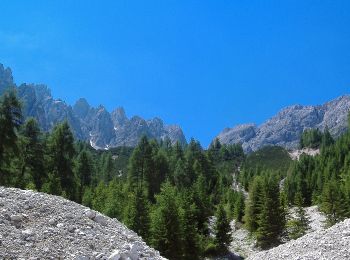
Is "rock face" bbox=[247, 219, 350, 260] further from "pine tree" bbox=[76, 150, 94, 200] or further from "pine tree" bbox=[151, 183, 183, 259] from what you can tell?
"pine tree" bbox=[76, 150, 94, 200]

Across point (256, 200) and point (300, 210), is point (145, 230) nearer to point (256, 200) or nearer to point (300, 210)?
point (300, 210)

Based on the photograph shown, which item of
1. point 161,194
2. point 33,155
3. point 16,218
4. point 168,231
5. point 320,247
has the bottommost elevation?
point 320,247

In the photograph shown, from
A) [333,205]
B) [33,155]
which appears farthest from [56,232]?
[333,205]

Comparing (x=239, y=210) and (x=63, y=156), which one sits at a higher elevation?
(x=63, y=156)

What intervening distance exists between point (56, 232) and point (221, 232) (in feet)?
132

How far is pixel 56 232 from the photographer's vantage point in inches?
742

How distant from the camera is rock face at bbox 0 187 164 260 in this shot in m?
17.1

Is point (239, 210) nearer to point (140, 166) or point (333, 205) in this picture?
point (140, 166)

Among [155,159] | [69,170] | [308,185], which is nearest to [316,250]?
[69,170]

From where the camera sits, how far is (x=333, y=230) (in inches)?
1120

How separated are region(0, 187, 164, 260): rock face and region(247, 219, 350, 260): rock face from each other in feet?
29.9

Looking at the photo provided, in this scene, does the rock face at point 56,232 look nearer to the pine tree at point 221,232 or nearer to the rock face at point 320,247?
the rock face at point 320,247

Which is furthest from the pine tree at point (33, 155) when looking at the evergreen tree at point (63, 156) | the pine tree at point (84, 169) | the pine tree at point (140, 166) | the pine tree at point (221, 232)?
the pine tree at point (140, 166)

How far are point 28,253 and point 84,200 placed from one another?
128ft
